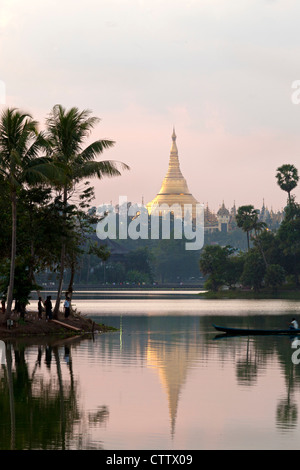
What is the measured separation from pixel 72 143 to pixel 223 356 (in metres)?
18.0

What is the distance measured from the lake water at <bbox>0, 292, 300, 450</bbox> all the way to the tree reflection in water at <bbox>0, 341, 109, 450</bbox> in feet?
0.08

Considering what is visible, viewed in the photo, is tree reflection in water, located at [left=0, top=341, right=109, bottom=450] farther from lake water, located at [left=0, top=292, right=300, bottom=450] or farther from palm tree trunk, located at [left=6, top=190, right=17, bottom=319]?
palm tree trunk, located at [left=6, top=190, right=17, bottom=319]

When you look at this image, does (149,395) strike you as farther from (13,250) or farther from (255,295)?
(255,295)

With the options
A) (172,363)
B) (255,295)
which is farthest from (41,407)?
(255,295)

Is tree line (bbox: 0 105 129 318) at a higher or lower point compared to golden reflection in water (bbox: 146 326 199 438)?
higher

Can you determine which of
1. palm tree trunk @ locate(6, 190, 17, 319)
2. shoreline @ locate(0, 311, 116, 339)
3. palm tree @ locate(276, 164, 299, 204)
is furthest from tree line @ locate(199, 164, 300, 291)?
palm tree trunk @ locate(6, 190, 17, 319)

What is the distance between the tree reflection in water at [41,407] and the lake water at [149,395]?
0.08ft

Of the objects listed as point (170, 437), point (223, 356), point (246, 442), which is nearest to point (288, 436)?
point (246, 442)

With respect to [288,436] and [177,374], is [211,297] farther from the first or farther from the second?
[288,436]

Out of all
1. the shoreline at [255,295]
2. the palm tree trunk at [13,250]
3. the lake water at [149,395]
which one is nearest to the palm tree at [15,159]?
the palm tree trunk at [13,250]

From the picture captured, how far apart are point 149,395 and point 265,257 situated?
113597 mm

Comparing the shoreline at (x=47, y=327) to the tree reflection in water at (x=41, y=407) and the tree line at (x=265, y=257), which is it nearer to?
the tree reflection in water at (x=41, y=407)

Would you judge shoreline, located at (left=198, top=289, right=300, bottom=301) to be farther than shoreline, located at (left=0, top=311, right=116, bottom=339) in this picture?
Yes

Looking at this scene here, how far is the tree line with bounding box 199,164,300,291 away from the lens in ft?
439
